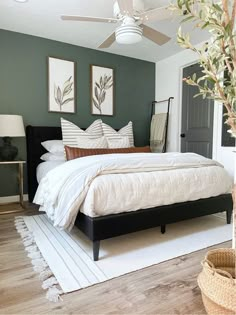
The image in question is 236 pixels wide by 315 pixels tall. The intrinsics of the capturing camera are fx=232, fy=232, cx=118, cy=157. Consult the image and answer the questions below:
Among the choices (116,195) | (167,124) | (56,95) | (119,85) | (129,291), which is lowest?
(129,291)

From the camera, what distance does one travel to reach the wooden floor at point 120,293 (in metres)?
1.32

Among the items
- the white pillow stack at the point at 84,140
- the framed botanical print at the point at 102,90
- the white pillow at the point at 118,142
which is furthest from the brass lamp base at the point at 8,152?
the framed botanical print at the point at 102,90

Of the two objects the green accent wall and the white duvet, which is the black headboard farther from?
the white duvet

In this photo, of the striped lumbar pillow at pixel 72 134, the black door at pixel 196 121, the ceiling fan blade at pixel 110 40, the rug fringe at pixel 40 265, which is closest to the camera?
the rug fringe at pixel 40 265

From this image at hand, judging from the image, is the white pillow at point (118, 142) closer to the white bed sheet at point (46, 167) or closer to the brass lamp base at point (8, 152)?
the white bed sheet at point (46, 167)

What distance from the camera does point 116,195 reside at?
1880 millimetres

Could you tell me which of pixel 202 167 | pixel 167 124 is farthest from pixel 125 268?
pixel 167 124

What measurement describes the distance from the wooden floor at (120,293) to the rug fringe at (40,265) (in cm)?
4

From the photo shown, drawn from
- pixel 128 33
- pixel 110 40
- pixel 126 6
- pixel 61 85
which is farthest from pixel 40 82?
pixel 126 6

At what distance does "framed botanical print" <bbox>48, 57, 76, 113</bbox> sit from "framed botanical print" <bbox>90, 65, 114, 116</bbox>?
35 centimetres

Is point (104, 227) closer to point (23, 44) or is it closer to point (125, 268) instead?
point (125, 268)

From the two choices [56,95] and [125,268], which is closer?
[125,268]

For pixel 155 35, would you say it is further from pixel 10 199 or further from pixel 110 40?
pixel 10 199

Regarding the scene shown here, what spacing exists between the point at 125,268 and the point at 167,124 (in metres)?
3.28
